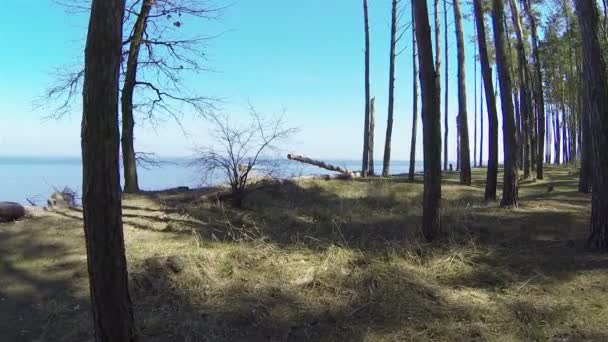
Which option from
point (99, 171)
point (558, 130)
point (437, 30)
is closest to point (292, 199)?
point (99, 171)

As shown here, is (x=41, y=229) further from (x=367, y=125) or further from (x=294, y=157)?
(x=367, y=125)

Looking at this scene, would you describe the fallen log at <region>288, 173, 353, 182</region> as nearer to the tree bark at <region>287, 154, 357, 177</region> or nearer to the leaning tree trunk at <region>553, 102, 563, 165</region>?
the tree bark at <region>287, 154, 357, 177</region>

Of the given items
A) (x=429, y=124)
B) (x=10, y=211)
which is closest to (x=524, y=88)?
(x=429, y=124)

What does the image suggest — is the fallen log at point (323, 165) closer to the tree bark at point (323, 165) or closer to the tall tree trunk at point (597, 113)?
the tree bark at point (323, 165)

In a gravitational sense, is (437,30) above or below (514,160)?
above

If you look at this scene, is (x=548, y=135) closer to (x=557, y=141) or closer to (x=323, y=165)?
(x=557, y=141)

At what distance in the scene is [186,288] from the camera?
273 inches

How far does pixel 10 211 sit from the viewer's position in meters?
10.2

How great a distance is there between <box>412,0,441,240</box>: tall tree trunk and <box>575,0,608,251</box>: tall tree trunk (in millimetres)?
2230

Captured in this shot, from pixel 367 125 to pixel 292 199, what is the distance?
10615mm

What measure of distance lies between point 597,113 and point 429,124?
7.92ft

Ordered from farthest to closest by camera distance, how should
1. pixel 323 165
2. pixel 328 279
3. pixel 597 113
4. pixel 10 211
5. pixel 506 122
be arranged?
pixel 323 165, pixel 506 122, pixel 10 211, pixel 597 113, pixel 328 279

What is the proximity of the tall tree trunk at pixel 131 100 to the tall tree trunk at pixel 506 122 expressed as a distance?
9.03m

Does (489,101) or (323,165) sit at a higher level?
(489,101)
